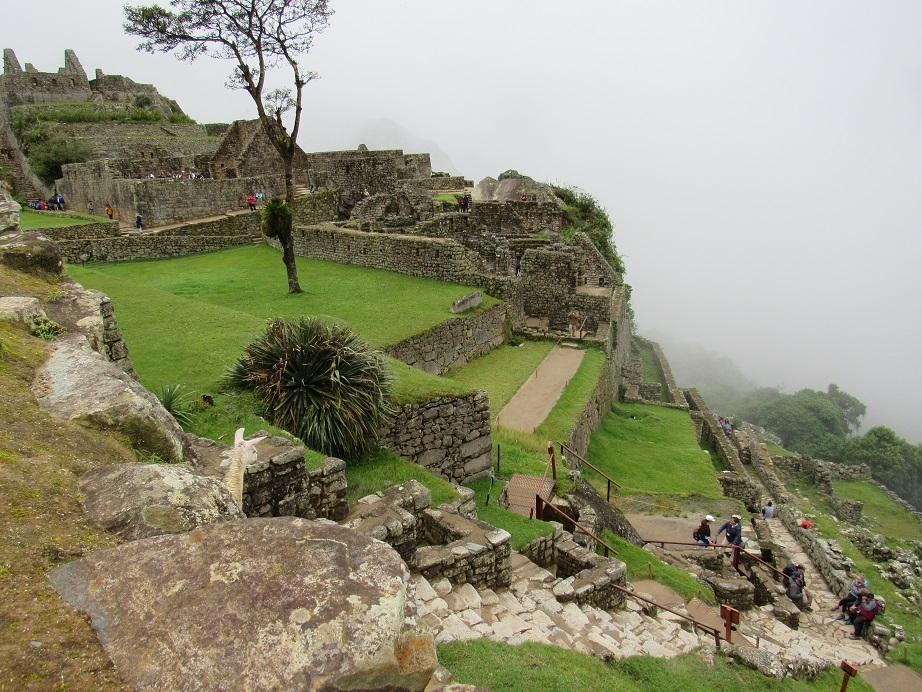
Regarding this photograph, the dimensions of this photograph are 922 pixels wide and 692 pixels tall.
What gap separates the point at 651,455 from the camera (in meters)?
17.3

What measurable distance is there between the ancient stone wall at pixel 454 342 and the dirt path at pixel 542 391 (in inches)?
71.0

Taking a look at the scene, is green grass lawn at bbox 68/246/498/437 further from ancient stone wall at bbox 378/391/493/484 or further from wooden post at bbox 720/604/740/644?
wooden post at bbox 720/604/740/644

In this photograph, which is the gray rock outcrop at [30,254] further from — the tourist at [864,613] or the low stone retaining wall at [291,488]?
the tourist at [864,613]

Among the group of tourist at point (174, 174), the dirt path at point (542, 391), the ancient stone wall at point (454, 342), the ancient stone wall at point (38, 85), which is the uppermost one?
the ancient stone wall at point (38, 85)

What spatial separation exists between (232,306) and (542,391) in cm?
884

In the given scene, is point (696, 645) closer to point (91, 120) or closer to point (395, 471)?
point (395, 471)

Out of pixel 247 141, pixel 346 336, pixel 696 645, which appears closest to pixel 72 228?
pixel 247 141

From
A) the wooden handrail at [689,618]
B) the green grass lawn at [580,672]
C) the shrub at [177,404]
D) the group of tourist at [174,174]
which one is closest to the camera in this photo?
the green grass lawn at [580,672]

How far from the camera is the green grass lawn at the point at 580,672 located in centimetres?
496

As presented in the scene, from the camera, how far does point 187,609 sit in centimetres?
202

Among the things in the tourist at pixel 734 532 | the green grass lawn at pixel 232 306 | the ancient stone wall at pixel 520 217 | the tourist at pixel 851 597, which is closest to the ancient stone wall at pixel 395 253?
the green grass lawn at pixel 232 306

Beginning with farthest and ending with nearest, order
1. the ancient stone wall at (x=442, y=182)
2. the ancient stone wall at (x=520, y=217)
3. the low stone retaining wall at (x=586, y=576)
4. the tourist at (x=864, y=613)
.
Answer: the ancient stone wall at (x=442, y=182), the ancient stone wall at (x=520, y=217), the tourist at (x=864, y=613), the low stone retaining wall at (x=586, y=576)

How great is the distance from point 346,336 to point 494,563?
13.2 ft

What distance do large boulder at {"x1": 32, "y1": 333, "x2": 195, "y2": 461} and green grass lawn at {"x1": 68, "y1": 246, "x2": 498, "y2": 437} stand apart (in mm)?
3752
